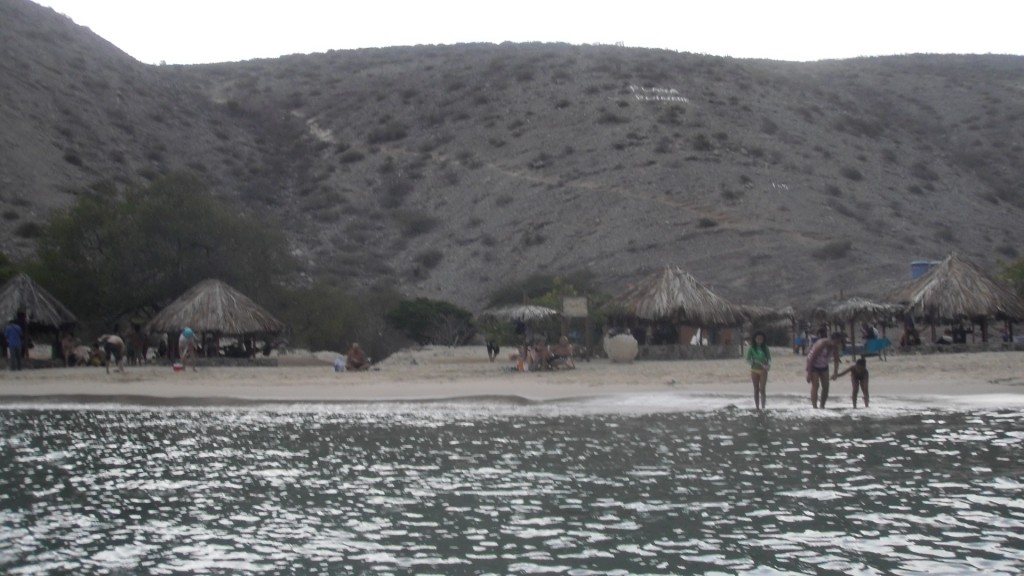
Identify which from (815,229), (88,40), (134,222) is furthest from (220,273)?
(88,40)

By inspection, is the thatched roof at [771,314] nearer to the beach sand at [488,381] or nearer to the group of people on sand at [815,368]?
the beach sand at [488,381]

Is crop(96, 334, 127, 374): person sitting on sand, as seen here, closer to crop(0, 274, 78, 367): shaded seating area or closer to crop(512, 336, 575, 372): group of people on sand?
crop(0, 274, 78, 367): shaded seating area

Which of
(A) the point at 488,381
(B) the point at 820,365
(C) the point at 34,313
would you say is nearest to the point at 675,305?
(A) the point at 488,381

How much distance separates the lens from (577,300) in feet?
95.8

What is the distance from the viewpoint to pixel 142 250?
31.7 metres

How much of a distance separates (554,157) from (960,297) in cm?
2988

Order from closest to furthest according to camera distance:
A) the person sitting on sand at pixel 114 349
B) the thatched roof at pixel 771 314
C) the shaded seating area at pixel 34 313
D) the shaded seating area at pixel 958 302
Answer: the person sitting on sand at pixel 114 349, the shaded seating area at pixel 34 313, the shaded seating area at pixel 958 302, the thatched roof at pixel 771 314

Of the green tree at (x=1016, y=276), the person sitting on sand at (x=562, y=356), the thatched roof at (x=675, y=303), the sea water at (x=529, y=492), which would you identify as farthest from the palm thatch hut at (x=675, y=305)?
the sea water at (x=529, y=492)

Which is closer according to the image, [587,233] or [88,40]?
[587,233]

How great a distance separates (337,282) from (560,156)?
48.2ft

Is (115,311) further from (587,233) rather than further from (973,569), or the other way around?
(973,569)

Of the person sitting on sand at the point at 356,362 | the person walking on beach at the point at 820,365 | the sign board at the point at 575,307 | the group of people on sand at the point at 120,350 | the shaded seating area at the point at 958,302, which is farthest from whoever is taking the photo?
the shaded seating area at the point at 958,302

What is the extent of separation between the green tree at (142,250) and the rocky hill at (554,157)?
11289 mm

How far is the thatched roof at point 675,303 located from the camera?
30938mm
